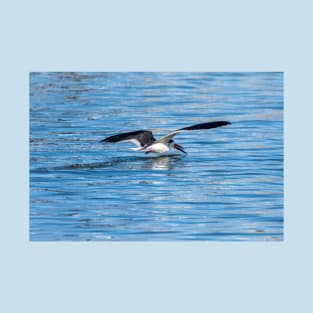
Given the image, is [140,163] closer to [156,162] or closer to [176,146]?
[156,162]

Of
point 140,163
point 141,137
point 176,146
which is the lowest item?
point 140,163

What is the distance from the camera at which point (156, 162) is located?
1923 centimetres

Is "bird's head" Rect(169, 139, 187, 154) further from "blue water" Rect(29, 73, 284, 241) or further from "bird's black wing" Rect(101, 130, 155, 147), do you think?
"bird's black wing" Rect(101, 130, 155, 147)

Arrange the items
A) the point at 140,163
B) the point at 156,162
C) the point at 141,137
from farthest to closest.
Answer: the point at 141,137 < the point at 156,162 < the point at 140,163

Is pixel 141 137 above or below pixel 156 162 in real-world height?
above

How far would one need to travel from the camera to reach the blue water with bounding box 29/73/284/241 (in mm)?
15930

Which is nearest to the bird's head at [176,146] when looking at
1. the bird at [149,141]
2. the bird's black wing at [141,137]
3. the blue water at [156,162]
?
the bird at [149,141]

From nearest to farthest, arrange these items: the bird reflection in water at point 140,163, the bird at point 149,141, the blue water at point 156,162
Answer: the blue water at point 156,162 → the bird reflection in water at point 140,163 → the bird at point 149,141

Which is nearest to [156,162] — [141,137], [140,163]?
[140,163]

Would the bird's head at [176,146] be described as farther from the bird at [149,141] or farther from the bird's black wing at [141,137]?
the bird's black wing at [141,137]

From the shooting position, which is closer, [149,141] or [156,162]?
[156,162]

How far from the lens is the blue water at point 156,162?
52.3 feet

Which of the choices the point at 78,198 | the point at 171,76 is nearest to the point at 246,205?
the point at 78,198

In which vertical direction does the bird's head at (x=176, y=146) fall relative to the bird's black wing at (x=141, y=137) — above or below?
below
